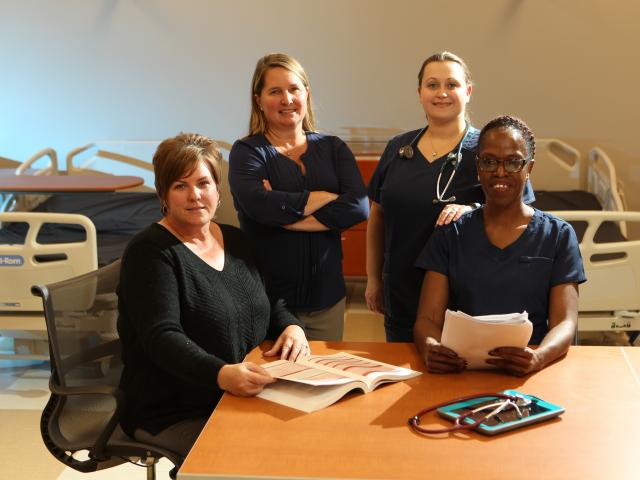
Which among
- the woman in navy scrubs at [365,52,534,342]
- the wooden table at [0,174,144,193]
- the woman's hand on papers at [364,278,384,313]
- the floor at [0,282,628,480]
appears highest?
the woman in navy scrubs at [365,52,534,342]

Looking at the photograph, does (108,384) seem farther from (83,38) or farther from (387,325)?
(83,38)

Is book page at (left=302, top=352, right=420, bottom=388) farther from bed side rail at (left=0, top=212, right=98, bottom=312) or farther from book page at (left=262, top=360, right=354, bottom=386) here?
bed side rail at (left=0, top=212, right=98, bottom=312)

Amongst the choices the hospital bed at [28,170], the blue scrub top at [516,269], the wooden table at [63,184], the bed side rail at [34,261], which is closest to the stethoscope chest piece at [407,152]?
the blue scrub top at [516,269]

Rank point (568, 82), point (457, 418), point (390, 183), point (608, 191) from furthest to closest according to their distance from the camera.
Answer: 1. point (568, 82)
2. point (608, 191)
3. point (390, 183)
4. point (457, 418)

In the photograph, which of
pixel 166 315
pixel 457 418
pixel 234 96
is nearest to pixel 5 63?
pixel 234 96

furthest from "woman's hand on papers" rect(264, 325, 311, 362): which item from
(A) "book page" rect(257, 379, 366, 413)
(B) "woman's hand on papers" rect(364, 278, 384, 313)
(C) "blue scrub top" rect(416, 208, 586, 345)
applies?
(B) "woman's hand on papers" rect(364, 278, 384, 313)

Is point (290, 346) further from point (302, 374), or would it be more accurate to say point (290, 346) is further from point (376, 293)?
point (376, 293)

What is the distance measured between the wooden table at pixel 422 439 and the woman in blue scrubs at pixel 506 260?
244mm

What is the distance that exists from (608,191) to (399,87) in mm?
1632

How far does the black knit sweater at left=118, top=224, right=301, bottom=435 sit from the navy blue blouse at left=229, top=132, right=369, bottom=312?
1.36 feet

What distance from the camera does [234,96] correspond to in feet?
20.4

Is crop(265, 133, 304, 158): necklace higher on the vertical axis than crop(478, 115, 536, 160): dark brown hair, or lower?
lower

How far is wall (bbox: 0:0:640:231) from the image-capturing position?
19.4 ft

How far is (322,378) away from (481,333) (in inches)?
16.3
